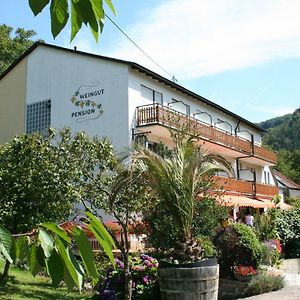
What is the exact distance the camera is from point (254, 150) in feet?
131

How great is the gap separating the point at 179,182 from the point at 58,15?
870 cm

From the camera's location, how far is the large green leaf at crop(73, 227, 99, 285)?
1.31m

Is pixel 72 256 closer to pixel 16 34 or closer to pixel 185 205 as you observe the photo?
pixel 185 205

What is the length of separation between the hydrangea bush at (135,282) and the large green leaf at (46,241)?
9.39 metres

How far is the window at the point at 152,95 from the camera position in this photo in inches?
1035

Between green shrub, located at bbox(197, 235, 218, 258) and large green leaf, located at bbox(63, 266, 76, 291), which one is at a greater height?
large green leaf, located at bbox(63, 266, 76, 291)

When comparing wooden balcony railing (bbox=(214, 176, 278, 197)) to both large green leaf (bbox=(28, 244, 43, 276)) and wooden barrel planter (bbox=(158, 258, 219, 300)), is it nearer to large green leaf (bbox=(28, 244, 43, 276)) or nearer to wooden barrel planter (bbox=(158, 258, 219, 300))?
wooden barrel planter (bbox=(158, 258, 219, 300))

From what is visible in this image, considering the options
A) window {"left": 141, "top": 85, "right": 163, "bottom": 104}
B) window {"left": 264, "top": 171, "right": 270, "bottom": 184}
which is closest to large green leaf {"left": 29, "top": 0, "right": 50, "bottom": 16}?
window {"left": 141, "top": 85, "right": 163, "bottom": 104}

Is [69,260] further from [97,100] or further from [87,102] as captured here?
[87,102]

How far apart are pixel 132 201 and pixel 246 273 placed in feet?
10.9

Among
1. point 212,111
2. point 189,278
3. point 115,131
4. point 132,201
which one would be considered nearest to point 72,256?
point 189,278

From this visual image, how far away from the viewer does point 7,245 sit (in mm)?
1229

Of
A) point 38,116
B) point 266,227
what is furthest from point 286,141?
point 266,227

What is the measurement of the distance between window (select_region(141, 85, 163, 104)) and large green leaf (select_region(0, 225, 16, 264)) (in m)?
25.1
